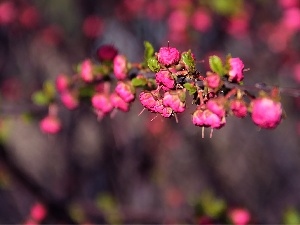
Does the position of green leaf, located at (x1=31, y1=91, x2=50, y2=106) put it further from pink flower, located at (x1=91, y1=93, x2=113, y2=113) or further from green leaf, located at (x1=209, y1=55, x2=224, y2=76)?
green leaf, located at (x1=209, y1=55, x2=224, y2=76)

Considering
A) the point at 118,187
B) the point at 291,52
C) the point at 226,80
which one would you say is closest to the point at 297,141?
the point at 291,52

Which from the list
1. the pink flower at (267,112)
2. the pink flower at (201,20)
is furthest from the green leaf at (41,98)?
the pink flower at (201,20)

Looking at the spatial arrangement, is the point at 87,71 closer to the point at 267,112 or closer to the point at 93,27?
the point at 267,112

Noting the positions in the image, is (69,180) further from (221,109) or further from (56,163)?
(221,109)

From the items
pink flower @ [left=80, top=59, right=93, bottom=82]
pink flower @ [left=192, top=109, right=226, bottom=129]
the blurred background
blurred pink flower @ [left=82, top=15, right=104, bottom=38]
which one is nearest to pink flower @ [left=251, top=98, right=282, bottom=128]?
pink flower @ [left=192, top=109, right=226, bottom=129]

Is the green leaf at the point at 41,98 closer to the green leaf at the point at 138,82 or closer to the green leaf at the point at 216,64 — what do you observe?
the green leaf at the point at 138,82

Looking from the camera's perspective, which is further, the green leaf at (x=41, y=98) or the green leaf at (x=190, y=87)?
the green leaf at (x=41, y=98)

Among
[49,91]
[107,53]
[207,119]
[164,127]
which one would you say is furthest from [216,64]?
[164,127]
